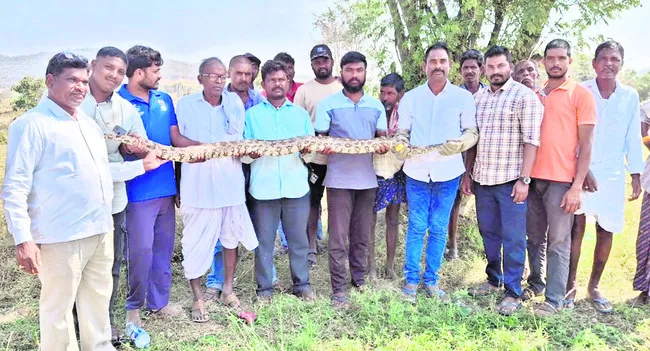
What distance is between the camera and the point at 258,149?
4.29 metres

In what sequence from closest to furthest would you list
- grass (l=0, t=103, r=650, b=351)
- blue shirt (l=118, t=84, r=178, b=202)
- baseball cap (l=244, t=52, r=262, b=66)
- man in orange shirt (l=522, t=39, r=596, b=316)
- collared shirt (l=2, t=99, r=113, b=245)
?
collared shirt (l=2, t=99, r=113, b=245) < grass (l=0, t=103, r=650, b=351) < blue shirt (l=118, t=84, r=178, b=202) < man in orange shirt (l=522, t=39, r=596, b=316) < baseball cap (l=244, t=52, r=262, b=66)

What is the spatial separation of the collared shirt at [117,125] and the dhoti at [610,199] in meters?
4.22

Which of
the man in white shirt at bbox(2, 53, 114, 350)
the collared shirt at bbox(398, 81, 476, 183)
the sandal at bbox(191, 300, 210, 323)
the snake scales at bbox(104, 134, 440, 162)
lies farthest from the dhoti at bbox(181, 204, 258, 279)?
the collared shirt at bbox(398, 81, 476, 183)

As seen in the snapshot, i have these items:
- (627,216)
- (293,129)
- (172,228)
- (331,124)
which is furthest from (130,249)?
(627,216)

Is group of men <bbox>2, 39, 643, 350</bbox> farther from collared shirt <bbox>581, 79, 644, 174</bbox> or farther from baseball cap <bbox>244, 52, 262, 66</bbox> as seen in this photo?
baseball cap <bbox>244, 52, 262, 66</bbox>

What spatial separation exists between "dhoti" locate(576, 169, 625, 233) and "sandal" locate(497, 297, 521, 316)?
118 centimetres

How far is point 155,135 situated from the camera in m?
4.12

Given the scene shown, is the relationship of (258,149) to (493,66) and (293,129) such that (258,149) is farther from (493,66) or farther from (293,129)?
(493,66)

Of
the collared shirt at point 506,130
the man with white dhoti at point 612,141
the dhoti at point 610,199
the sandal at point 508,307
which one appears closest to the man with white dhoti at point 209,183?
the collared shirt at point 506,130

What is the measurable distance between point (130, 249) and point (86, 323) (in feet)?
2.35

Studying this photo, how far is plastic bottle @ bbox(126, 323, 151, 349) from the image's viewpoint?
12.4 ft

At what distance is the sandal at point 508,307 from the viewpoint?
4324mm

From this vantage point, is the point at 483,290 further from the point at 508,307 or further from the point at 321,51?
the point at 321,51

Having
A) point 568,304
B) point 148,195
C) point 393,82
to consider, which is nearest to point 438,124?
point 393,82
